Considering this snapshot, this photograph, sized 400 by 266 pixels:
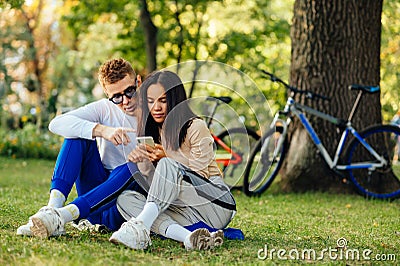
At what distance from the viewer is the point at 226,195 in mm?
3627

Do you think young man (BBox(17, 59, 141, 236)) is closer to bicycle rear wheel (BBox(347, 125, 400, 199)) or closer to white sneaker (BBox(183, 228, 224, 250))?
white sneaker (BBox(183, 228, 224, 250))

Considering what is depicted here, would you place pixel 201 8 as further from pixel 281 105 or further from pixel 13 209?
pixel 13 209

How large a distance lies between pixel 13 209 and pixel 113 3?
8281 mm

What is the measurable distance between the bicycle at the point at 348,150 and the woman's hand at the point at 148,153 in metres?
2.71

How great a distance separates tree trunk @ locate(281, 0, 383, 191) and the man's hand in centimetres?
324

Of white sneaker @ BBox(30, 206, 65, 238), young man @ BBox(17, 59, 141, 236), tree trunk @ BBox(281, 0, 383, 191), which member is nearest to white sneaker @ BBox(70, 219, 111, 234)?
young man @ BBox(17, 59, 141, 236)

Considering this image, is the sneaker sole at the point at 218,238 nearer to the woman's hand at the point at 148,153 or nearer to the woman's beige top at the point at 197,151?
the woman's beige top at the point at 197,151

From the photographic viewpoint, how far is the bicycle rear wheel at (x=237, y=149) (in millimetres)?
4652

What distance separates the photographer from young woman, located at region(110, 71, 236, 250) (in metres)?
3.38

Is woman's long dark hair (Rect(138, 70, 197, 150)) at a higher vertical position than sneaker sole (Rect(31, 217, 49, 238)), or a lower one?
higher

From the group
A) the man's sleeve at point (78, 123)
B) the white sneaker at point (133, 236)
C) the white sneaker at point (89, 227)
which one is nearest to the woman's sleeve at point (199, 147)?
the white sneaker at point (133, 236)

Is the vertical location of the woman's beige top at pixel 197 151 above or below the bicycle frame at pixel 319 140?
above

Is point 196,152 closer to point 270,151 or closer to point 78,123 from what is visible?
point 78,123

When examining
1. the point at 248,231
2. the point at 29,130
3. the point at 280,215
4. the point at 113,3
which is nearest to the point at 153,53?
the point at 113,3
